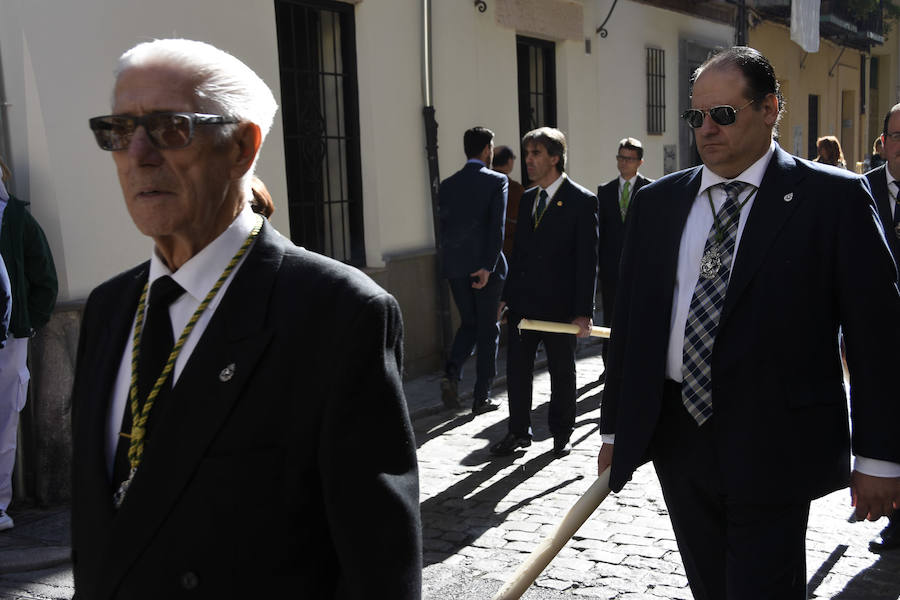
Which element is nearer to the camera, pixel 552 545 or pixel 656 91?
pixel 552 545

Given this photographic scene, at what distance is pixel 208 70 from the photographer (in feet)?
5.94

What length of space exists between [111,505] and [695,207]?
78.5 inches

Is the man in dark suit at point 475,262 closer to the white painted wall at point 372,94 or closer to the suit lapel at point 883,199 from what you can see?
the white painted wall at point 372,94

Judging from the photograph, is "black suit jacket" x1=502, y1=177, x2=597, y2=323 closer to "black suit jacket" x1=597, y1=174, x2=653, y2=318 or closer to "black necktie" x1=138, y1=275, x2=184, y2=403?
"black suit jacket" x1=597, y1=174, x2=653, y2=318

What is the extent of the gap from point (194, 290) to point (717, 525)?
1820 millimetres

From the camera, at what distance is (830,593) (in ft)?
14.0

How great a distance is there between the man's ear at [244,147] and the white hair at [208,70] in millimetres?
19

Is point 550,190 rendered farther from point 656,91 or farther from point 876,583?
point 656,91

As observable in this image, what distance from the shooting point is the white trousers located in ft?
18.2

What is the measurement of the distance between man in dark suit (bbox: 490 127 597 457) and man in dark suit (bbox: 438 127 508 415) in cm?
125

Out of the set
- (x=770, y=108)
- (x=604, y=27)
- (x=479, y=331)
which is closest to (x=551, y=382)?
(x=479, y=331)

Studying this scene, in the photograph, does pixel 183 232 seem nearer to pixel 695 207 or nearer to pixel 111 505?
pixel 111 505

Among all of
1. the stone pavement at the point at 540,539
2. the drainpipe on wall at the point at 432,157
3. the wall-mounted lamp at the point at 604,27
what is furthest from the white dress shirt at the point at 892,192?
the wall-mounted lamp at the point at 604,27

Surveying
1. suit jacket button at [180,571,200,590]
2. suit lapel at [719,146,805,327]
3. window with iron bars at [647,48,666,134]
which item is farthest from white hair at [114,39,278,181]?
window with iron bars at [647,48,666,134]
